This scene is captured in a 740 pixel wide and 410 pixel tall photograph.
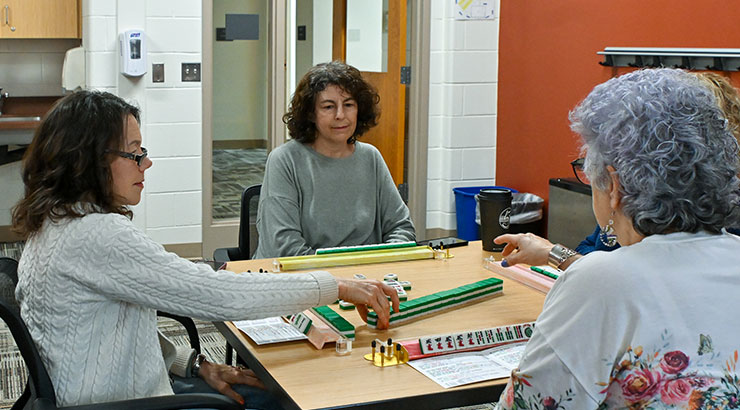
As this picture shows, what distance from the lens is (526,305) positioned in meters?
2.28

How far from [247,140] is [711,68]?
290 centimetres

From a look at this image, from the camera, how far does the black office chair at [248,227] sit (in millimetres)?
3275

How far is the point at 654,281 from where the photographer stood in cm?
131

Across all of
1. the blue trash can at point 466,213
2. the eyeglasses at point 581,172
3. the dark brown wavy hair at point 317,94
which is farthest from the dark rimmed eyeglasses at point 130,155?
the blue trash can at point 466,213

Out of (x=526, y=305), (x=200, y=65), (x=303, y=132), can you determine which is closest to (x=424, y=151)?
(x=200, y=65)

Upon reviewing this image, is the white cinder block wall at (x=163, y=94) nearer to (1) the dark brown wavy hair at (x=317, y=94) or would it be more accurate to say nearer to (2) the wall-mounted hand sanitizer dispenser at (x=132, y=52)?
(2) the wall-mounted hand sanitizer dispenser at (x=132, y=52)

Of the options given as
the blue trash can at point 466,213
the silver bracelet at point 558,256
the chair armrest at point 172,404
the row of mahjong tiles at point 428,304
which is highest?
the silver bracelet at point 558,256

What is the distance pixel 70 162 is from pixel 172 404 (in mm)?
550

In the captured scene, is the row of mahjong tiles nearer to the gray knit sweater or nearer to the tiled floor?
the gray knit sweater

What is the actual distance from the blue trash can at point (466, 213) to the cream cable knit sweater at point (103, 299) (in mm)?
3904

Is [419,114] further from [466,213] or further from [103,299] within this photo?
[103,299]

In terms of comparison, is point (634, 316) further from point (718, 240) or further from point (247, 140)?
point (247, 140)

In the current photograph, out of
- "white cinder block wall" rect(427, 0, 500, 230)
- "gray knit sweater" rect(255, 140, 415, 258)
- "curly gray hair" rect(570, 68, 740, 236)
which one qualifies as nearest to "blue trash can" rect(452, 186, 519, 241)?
"white cinder block wall" rect(427, 0, 500, 230)

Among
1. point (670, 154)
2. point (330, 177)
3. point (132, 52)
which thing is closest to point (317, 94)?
point (330, 177)
